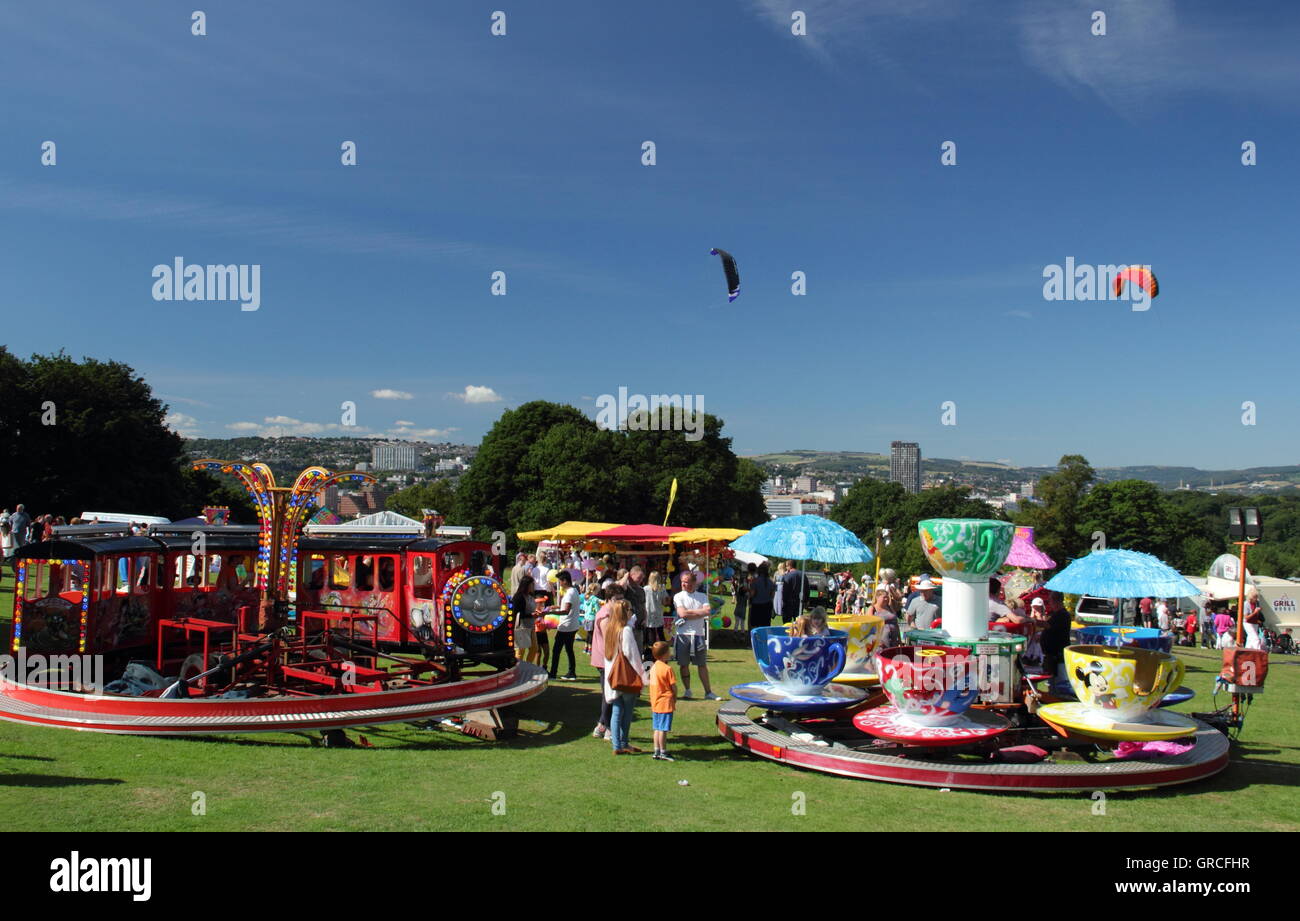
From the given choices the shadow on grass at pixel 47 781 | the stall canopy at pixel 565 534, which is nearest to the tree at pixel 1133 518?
the stall canopy at pixel 565 534

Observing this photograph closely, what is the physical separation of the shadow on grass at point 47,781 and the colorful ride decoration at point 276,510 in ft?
11.6

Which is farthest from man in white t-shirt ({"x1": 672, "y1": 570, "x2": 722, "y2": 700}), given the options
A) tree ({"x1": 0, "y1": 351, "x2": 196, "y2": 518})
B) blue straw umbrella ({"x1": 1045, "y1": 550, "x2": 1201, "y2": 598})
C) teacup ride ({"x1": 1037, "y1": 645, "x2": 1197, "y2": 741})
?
tree ({"x1": 0, "y1": 351, "x2": 196, "y2": 518})

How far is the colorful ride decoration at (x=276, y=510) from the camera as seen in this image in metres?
11.5

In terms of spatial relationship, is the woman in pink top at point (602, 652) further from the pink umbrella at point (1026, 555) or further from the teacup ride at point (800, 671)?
the pink umbrella at point (1026, 555)

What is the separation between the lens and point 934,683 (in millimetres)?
9172

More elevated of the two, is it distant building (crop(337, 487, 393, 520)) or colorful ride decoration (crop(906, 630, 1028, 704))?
distant building (crop(337, 487, 393, 520))

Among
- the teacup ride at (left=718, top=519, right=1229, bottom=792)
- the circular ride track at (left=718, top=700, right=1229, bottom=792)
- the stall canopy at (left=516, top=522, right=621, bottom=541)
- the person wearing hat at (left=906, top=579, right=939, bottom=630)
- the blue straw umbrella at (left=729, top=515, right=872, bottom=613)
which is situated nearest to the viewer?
the circular ride track at (left=718, top=700, right=1229, bottom=792)

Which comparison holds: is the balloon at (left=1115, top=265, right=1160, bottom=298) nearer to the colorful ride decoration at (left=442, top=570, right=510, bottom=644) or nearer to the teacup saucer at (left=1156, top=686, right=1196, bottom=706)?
the teacup saucer at (left=1156, top=686, right=1196, bottom=706)

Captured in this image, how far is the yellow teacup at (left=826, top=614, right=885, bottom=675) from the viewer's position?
11820 millimetres

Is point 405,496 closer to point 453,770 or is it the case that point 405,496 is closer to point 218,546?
point 218,546

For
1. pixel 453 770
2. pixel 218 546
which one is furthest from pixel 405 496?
pixel 453 770

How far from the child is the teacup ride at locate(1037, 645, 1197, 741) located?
3.80 meters
